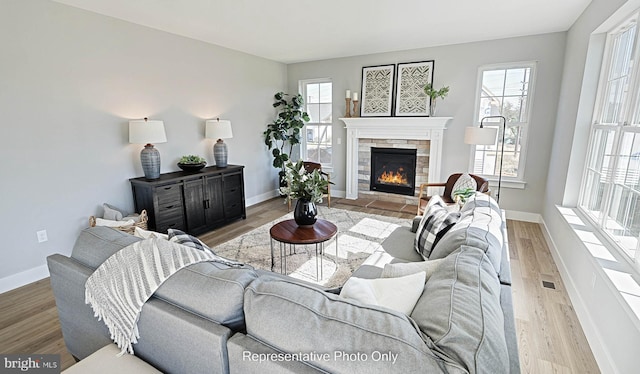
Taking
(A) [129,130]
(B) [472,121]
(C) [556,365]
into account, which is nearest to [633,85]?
(C) [556,365]

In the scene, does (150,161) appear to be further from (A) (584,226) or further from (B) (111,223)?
(A) (584,226)

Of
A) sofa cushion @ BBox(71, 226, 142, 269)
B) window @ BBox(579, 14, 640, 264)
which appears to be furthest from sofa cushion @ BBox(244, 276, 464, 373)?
window @ BBox(579, 14, 640, 264)

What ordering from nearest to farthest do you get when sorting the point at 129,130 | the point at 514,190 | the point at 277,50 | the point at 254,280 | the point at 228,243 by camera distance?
the point at 254,280 → the point at 129,130 → the point at 228,243 → the point at 514,190 → the point at 277,50

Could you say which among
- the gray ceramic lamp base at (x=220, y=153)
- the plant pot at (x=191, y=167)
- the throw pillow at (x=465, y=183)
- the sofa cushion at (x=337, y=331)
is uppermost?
the gray ceramic lamp base at (x=220, y=153)

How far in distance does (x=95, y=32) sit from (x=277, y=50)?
2430 millimetres

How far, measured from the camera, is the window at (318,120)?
5789mm

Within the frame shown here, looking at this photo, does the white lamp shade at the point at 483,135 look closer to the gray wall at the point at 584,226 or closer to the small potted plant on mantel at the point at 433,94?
the gray wall at the point at 584,226

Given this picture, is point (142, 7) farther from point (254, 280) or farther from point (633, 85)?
point (633, 85)

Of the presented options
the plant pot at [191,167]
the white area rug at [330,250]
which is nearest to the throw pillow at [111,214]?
the plant pot at [191,167]

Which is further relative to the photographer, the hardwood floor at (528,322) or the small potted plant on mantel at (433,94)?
the small potted plant on mantel at (433,94)

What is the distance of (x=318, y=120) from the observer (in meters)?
5.96

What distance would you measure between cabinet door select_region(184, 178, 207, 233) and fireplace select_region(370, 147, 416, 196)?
3.01 m

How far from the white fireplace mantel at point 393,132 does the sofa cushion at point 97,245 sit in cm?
430

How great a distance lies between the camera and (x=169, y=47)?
388cm
